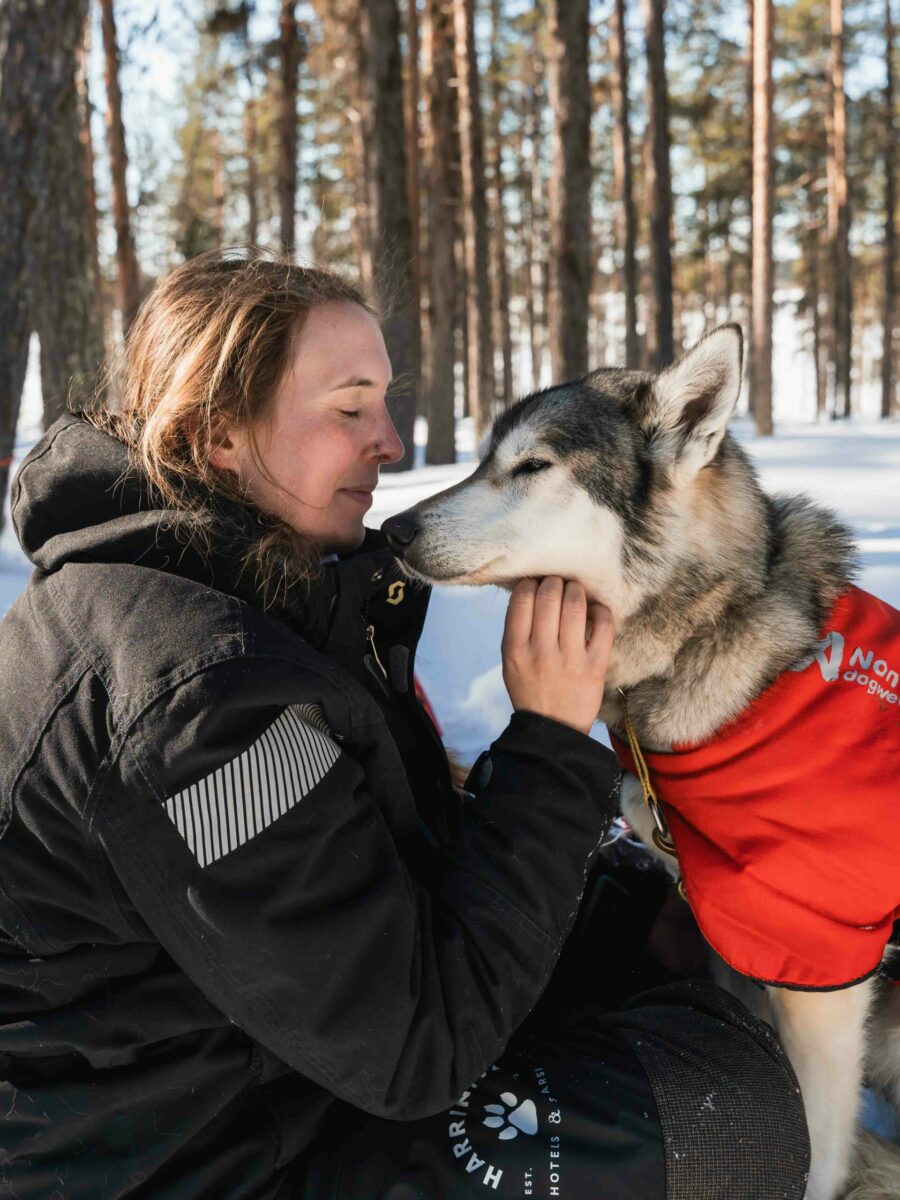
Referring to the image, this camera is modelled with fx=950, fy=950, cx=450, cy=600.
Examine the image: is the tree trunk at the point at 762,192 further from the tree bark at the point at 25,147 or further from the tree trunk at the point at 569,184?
the tree bark at the point at 25,147

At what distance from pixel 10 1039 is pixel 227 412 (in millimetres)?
989

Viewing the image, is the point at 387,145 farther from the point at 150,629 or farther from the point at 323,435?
the point at 150,629

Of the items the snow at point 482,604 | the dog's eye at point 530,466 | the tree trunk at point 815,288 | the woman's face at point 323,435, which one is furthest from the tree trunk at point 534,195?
the woman's face at point 323,435

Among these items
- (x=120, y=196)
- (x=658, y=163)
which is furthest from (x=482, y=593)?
(x=120, y=196)

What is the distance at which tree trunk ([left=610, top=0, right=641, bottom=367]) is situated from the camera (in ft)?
48.9

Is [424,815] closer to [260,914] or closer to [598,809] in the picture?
[598,809]

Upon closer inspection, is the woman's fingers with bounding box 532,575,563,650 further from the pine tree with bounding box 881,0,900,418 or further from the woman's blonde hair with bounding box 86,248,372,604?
the pine tree with bounding box 881,0,900,418

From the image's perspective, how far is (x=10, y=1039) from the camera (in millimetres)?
1229

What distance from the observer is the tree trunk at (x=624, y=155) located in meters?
14.9

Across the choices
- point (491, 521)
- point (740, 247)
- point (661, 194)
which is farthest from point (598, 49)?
point (491, 521)

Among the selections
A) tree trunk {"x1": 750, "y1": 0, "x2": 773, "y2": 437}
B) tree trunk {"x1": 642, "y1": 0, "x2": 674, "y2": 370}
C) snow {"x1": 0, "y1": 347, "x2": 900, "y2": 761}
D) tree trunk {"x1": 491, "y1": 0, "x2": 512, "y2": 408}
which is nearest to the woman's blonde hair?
snow {"x1": 0, "y1": 347, "x2": 900, "y2": 761}

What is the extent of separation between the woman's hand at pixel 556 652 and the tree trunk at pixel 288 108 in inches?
523

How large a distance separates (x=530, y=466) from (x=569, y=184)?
20.6ft

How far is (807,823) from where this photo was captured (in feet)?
5.58
